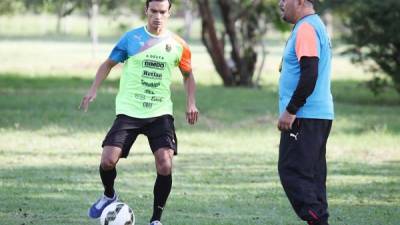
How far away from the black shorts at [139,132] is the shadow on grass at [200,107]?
33.1 feet

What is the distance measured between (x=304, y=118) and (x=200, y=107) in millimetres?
15752

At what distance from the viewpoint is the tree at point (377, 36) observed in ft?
79.3

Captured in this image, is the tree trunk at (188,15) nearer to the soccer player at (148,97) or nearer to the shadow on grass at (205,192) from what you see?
the shadow on grass at (205,192)

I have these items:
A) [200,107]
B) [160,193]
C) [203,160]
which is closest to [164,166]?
[160,193]

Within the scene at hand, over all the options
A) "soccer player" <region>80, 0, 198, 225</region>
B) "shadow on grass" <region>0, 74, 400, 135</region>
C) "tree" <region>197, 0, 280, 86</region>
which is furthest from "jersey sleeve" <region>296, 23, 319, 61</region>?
"tree" <region>197, 0, 280, 86</region>

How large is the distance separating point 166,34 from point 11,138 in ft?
29.1

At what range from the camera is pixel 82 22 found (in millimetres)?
94312

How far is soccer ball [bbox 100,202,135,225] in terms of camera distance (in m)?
8.54

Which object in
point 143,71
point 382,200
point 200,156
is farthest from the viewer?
point 200,156

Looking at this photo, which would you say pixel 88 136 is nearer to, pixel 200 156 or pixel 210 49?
pixel 200 156

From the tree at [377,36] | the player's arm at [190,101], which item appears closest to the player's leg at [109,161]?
the player's arm at [190,101]

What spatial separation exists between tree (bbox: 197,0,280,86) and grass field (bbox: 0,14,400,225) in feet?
6.19

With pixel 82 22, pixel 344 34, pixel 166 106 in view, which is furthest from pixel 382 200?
pixel 82 22

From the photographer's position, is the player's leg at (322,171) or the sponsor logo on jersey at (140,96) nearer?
the player's leg at (322,171)
